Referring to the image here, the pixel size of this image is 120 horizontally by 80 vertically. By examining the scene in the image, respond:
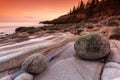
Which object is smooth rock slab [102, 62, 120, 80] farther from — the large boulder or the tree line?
the tree line

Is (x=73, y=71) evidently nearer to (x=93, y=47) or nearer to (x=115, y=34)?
(x=93, y=47)

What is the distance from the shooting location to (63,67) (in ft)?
18.6

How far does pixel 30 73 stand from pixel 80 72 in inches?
49.9

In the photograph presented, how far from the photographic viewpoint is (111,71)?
16.7 ft

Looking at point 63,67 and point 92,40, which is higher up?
point 92,40

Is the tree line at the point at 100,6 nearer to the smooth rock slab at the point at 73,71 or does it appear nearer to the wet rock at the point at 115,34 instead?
the wet rock at the point at 115,34

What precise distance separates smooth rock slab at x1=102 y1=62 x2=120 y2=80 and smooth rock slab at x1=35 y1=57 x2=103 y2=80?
17 cm

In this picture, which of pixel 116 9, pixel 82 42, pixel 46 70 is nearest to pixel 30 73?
pixel 46 70

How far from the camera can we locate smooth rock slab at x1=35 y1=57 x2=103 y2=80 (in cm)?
520

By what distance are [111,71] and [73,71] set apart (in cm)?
95

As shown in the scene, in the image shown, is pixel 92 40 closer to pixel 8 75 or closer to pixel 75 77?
pixel 75 77

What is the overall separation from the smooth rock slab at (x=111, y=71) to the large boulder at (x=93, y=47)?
1.59 ft

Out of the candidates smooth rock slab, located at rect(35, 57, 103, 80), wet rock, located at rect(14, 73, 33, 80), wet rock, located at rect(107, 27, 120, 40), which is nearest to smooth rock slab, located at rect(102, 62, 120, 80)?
smooth rock slab, located at rect(35, 57, 103, 80)

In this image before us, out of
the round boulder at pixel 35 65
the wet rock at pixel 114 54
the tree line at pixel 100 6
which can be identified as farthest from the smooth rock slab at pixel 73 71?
the tree line at pixel 100 6
